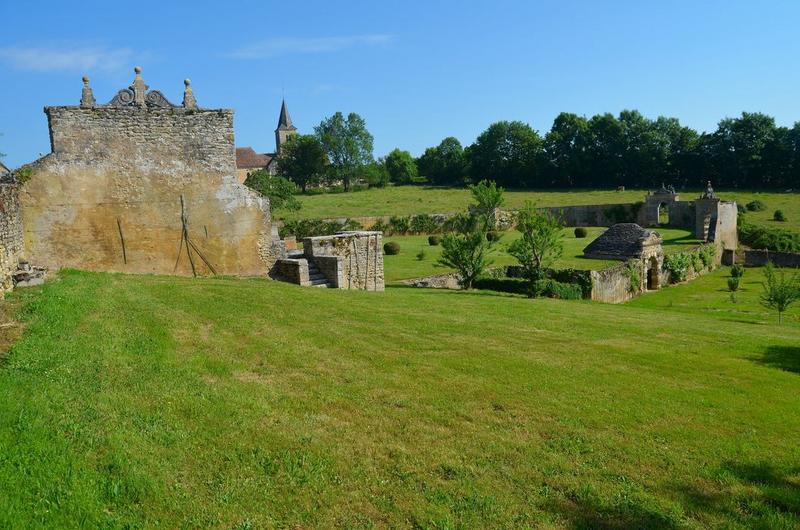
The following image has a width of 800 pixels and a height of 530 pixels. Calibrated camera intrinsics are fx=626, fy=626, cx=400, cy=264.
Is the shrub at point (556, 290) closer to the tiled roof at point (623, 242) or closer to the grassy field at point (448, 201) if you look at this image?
the tiled roof at point (623, 242)

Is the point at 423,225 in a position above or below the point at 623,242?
above

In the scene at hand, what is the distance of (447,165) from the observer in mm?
87750

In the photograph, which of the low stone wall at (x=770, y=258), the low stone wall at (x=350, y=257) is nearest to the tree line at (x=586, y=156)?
the low stone wall at (x=770, y=258)

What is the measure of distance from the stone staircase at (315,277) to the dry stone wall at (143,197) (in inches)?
54.2

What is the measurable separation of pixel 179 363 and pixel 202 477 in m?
2.86

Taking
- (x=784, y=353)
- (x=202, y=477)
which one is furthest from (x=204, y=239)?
(x=784, y=353)

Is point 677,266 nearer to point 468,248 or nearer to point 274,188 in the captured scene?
point 468,248

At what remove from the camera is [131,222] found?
1628 centimetres

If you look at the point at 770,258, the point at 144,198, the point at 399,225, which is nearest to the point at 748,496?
the point at 144,198

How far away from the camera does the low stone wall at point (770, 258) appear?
3778cm

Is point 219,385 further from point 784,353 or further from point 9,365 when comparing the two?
point 784,353

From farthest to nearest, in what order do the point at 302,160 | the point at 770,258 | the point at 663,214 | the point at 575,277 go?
1. the point at 302,160
2. the point at 663,214
3. the point at 770,258
4. the point at 575,277

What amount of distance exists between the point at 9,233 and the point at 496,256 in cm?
2583

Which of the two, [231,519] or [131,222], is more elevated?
[131,222]
